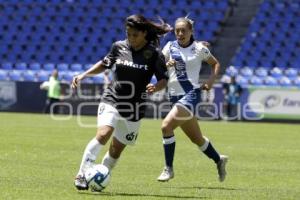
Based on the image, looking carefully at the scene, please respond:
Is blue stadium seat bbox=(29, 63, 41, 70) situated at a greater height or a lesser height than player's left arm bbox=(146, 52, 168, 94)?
lesser

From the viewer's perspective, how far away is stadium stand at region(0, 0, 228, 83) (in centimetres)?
3931

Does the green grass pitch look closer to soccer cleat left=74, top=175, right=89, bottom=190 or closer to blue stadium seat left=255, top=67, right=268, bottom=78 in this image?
soccer cleat left=74, top=175, right=89, bottom=190

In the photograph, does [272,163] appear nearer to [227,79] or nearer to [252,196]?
[252,196]

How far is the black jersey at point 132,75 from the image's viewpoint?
9.88 metres

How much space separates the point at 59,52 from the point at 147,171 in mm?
27904

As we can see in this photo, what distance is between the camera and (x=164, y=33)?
9.95 meters

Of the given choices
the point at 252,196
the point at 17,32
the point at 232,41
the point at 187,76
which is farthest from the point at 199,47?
the point at 17,32

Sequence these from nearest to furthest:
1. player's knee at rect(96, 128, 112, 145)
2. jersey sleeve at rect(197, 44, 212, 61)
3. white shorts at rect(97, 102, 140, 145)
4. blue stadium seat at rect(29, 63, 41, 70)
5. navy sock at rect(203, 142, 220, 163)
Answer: player's knee at rect(96, 128, 112, 145) < white shorts at rect(97, 102, 140, 145) < jersey sleeve at rect(197, 44, 212, 61) < navy sock at rect(203, 142, 220, 163) < blue stadium seat at rect(29, 63, 41, 70)

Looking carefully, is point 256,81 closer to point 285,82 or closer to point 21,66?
point 285,82

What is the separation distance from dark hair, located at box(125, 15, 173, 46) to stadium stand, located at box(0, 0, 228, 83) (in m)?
28.8

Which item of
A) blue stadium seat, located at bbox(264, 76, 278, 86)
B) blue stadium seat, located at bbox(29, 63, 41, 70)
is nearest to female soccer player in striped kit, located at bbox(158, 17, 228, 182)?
blue stadium seat, located at bbox(264, 76, 278, 86)

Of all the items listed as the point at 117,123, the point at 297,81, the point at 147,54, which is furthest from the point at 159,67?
the point at 297,81

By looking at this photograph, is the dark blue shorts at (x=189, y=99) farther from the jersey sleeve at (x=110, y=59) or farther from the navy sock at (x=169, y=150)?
the jersey sleeve at (x=110, y=59)

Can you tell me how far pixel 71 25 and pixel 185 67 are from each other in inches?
1161
